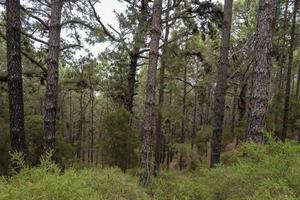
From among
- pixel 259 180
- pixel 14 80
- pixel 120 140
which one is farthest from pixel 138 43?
pixel 259 180

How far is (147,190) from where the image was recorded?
263 inches

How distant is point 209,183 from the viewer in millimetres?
5715

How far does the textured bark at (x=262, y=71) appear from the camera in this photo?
6316 millimetres

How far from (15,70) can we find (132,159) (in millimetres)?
6588

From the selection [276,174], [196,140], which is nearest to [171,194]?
[276,174]

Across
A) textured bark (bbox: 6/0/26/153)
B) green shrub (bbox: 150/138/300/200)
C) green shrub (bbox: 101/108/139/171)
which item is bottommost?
green shrub (bbox: 101/108/139/171)

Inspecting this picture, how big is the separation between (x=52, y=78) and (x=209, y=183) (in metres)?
4.72

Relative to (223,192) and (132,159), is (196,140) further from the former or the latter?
(223,192)

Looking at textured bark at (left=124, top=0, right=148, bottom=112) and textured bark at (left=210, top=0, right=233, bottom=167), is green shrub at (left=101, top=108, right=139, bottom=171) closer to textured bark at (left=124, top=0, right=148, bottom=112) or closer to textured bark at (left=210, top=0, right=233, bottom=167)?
textured bark at (left=124, top=0, right=148, bottom=112)

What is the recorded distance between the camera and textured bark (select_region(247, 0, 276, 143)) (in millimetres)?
6316

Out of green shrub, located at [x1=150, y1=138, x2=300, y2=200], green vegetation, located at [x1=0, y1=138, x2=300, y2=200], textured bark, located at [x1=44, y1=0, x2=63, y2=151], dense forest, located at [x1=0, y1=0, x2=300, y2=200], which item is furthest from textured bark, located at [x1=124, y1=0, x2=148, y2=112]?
green shrub, located at [x1=150, y1=138, x2=300, y2=200]

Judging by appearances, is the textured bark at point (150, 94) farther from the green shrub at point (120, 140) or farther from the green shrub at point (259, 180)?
the green shrub at point (120, 140)

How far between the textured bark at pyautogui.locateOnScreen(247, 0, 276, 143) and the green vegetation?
23.1 inches

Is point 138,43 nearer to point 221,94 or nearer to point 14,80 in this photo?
point 221,94
